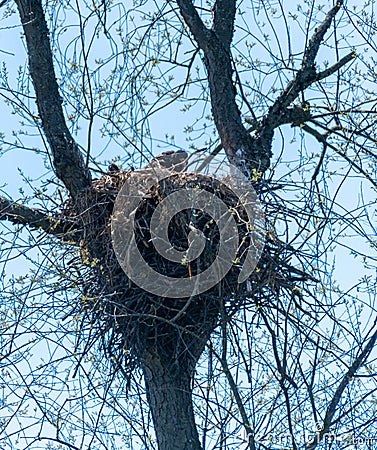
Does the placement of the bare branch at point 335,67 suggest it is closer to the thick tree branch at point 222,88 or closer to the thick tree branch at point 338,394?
the thick tree branch at point 222,88

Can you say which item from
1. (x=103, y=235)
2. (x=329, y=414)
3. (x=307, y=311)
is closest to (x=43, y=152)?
(x=103, y=235)

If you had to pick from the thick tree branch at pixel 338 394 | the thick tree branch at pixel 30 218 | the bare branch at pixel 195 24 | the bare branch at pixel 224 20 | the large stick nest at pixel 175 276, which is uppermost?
the bare branch at pixel 224 20

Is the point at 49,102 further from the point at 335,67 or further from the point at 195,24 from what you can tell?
the point at 335,67

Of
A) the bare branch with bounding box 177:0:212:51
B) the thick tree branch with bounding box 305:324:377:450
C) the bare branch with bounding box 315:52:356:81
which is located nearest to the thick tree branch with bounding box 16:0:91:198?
the bare branch with bounding box 177:0:212:51

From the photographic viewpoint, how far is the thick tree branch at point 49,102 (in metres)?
6.32

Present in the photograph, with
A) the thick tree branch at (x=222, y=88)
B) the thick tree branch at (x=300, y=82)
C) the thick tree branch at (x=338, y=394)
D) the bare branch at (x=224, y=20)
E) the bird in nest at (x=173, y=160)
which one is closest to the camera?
the thick tree branch at (x=338, y=394)

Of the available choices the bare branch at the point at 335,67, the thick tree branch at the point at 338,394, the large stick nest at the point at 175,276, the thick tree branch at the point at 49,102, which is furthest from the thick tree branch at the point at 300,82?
the thick tree branch at the point at 338,394

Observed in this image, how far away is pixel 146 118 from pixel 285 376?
5.44 feet

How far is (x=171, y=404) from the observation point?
6023 mm

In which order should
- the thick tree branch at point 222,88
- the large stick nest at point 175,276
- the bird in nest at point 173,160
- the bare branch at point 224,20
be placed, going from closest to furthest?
the large stick nest at point 175,276, the bird in nest at point 173,160, the thick tree branch at point 222,88, the bare branch at point 224,20

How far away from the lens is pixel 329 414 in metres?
5.69

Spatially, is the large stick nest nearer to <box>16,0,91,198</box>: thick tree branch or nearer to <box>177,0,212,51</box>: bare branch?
<box>16,0,91,198</box>: thick tree branch

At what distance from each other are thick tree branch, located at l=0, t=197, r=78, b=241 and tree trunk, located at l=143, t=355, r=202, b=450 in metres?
0.84

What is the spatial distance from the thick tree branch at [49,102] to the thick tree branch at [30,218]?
0.63ft
